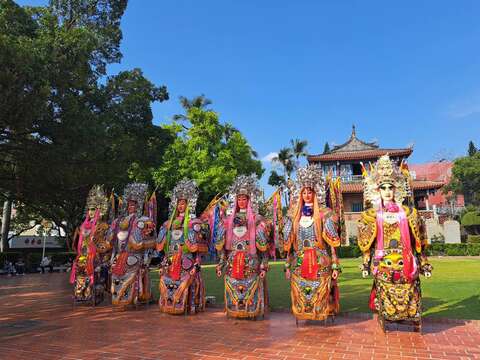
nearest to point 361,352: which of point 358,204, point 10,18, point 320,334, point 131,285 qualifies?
point 320,334

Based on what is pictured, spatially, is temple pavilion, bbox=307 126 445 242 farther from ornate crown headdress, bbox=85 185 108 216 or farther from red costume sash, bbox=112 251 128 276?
red costume sash, bbox=112 251 128 276

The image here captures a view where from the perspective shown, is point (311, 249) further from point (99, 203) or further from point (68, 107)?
point (68, 107)

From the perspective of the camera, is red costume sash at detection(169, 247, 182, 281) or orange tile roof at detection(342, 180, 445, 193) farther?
orange tile roof at detection(342, 180, 445, 193)

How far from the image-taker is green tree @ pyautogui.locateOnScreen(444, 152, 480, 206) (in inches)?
1467

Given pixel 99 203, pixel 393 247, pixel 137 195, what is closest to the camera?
pixel 393 247

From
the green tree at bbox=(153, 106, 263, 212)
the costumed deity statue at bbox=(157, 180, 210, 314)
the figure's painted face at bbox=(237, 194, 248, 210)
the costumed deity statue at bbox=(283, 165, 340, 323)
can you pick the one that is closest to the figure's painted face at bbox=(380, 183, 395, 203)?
the costumed deity statue at bbox=(283, 165, 340, 323)

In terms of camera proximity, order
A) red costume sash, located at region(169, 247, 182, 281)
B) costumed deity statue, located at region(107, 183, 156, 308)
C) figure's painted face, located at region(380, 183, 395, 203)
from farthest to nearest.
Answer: costumed deity statue, located at region(107, 183, 156, 308) → red costume sash, located at region(169, 247, 182, 281) → figure's painted face, located at region(380, 183, 395, 203)

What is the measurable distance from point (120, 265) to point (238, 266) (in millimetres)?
2618

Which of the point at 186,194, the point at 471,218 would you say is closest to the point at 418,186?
the point at 471,218

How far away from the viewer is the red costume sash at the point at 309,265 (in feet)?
18.8

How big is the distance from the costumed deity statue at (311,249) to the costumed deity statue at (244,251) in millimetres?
592

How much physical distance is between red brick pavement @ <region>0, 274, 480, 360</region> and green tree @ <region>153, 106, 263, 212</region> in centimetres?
1723

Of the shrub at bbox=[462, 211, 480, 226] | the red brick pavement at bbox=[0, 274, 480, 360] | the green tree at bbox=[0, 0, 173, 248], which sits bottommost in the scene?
the red brick pavement at bbox=[0, 274, 480, 360]

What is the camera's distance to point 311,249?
5.80m
